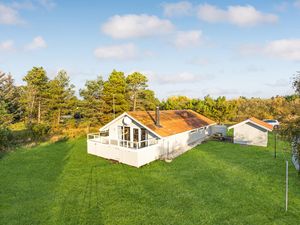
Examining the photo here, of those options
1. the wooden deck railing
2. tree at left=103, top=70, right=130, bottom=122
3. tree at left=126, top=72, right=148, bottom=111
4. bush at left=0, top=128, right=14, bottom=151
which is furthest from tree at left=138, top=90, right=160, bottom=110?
bush at left=0, top=128, right=14, bottom=151

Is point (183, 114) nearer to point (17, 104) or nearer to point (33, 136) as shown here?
point (33, 136)

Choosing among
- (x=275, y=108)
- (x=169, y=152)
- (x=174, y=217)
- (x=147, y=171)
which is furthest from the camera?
(x=275, y=108)

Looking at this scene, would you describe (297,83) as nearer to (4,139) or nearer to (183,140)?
(183,140)

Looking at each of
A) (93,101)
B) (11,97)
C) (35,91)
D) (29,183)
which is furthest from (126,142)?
(11,97)

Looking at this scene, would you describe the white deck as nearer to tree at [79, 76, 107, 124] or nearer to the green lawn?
the green lawn

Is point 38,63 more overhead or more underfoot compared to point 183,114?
more overhead

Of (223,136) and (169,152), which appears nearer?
(169,152)

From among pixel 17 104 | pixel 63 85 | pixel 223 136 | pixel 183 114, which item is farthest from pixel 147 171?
pixel 17 104
